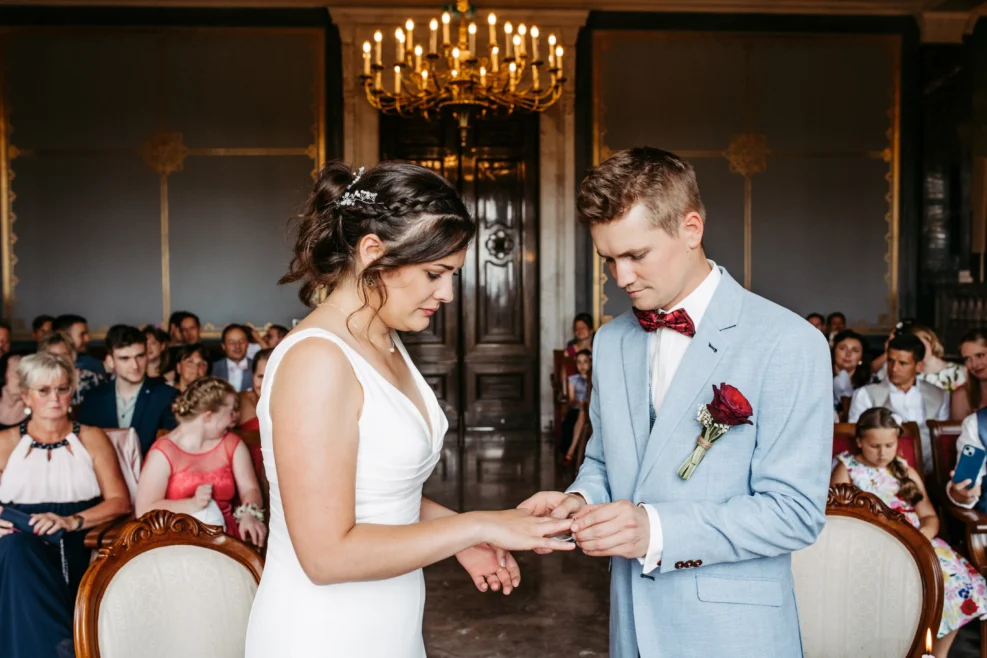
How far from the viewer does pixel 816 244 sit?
10039 millimetres

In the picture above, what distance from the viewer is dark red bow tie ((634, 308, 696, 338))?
1.88 metres

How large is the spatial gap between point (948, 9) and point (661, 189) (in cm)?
951

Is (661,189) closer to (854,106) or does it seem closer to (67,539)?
(67,539)

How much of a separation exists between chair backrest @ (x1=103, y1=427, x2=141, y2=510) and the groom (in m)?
2.93

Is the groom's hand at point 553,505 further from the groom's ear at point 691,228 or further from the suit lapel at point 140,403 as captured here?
the suit lapel at point 140,403

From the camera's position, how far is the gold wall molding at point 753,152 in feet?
32.0

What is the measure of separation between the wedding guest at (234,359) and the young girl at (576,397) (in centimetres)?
292

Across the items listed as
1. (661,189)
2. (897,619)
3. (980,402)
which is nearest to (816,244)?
(980,402)

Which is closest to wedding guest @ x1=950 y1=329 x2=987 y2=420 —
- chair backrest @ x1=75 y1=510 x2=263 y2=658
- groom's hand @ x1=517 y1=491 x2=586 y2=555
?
groom's hand @ x1=517 y1=491 x2=586 y2=555

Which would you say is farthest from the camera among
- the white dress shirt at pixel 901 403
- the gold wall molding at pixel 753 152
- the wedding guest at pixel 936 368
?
the gold wall molding at pixel 753 152

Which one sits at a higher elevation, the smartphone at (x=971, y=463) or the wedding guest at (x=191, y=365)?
the wedding guest at (x=191, y=365)

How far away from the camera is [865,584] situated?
7.73 ft

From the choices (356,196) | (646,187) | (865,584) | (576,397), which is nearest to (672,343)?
(646,187)

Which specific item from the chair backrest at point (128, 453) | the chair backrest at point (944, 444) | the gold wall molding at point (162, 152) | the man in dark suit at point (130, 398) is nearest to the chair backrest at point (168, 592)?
the chair backrest at point (128, 453)
